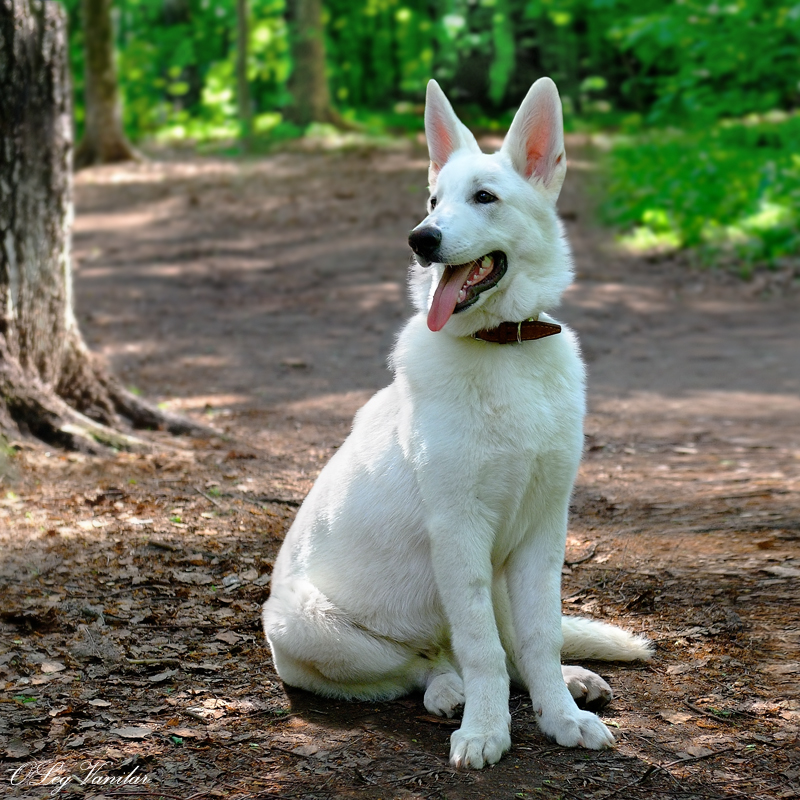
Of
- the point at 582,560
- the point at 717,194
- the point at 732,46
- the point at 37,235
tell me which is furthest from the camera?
the point at 732,46

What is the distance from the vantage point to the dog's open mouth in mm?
3203

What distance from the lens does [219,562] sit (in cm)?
445

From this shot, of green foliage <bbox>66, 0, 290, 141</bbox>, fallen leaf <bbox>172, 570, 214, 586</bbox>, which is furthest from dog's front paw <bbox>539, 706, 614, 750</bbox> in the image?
green foliage <bbox>66, 0, 290, 141</bbox>

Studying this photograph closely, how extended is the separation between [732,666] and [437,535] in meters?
1.34

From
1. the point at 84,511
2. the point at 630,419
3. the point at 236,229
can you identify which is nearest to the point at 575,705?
the point at 84,511

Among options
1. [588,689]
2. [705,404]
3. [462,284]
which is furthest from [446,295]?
[705,404]

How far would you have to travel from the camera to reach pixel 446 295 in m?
3.23

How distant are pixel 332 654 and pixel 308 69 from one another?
16.2 meters

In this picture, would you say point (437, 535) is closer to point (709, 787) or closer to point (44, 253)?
point (709, 787)

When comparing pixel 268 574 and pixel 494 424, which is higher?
pixel 494 424

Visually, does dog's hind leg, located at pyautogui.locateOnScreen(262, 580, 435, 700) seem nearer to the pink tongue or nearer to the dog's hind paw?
the dog's hind paw

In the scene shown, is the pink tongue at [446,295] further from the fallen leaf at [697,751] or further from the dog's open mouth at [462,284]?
the fallen leaf at [697,751]

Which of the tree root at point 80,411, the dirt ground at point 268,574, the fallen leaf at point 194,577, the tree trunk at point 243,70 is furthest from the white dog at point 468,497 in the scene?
the tree trunk at point 243,70

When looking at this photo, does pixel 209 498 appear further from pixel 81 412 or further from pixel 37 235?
pixel 37 235
